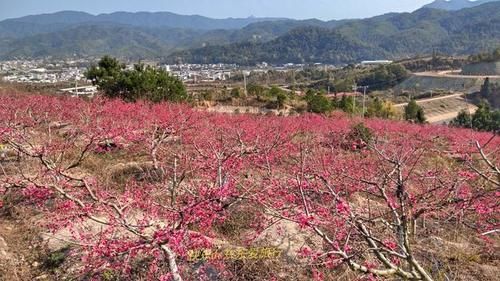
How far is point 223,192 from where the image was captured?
487 cm

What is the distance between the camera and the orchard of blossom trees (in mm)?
4188

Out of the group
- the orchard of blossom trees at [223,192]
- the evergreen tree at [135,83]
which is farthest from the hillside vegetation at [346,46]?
the orchard of blossom trees at [223,192]

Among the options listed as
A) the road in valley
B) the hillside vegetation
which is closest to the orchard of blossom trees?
the road in valley

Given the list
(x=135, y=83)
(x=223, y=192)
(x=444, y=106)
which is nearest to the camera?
(x=223, y=192)

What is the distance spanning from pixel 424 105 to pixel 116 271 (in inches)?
1853

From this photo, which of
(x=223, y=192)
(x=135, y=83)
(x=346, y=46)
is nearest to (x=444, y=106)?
(x=135, y=83)

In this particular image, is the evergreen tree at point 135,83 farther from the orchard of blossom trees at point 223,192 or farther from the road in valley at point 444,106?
the road in valley at point 444,106

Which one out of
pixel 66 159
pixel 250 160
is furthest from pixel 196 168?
pixel 66 159

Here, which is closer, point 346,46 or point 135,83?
point 135,83

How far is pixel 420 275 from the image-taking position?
317 centimetres

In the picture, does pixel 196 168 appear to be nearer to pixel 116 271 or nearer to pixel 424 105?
pixel 116 271

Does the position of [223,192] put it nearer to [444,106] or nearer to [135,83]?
[135,83]

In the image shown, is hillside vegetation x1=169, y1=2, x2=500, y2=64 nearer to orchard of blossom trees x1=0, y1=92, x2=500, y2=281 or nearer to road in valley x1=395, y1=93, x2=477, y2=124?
road in valley x1=395, y1=93, x2=477, y2=124

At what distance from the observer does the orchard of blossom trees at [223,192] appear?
419 cm
